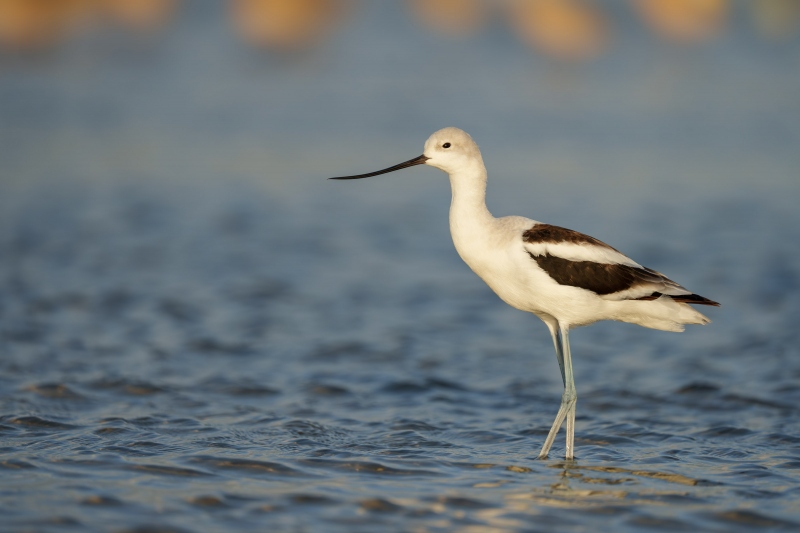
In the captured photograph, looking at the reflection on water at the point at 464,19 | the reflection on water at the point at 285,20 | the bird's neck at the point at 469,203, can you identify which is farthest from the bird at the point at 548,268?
the reflection on water at the point at 285,20

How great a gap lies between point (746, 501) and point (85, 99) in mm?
15368

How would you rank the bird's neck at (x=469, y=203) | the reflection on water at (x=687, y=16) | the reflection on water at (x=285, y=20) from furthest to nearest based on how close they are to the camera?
the reflection on water at (x=687, y=16)
the reflection on water at (x=285, y=20)
the bird's neck at (x=469, y=203)

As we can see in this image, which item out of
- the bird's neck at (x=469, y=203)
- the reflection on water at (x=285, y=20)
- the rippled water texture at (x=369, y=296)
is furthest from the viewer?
the reflection on water at (x=285, y=20)

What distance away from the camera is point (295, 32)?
24.4m

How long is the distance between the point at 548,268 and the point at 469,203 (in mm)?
621

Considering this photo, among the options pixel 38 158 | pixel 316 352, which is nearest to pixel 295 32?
pixel 38 158

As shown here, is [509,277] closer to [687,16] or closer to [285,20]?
[687,16]

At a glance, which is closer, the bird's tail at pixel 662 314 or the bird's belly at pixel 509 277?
the bird's belly at pixel 509 277

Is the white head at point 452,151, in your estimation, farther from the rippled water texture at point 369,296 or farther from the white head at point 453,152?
the rippled water texture at point 369,296

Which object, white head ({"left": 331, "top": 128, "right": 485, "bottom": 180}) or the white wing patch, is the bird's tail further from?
white head ({"left": 331, "top": 128, "right": 485, "bottom": 180})

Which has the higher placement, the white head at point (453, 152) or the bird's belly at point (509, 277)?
the white head at point (453, 152)

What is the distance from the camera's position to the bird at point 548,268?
245 inches

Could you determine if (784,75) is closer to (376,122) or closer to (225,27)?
(376,122)

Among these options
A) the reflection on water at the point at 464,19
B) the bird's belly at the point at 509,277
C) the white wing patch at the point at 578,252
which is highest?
the reflection on water at the point at 464,19
